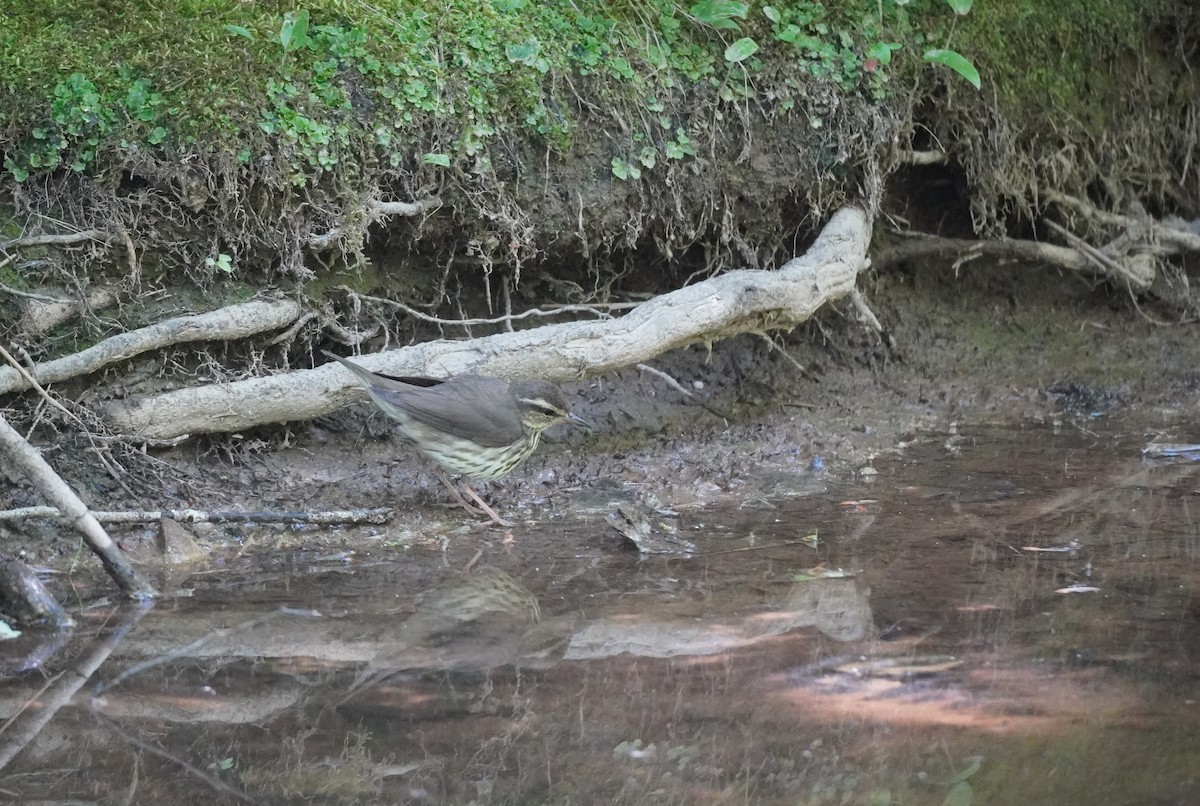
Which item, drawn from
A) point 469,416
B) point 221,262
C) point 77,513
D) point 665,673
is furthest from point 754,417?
point 77,513

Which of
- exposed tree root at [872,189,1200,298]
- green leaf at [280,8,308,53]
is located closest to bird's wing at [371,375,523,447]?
green leaf at [280,8,308,53]

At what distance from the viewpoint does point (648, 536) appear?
5.25m

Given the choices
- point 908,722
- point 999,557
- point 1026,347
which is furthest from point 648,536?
point 1026,347

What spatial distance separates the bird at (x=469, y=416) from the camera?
5.63m

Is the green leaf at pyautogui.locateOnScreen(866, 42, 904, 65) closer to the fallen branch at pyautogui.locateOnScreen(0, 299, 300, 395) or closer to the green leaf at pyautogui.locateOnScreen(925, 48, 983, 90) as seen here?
the green leaf at pyautogui.locateOnScreen(925, 48, 983, 90)

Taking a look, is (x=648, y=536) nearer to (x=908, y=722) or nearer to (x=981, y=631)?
(x=981, y=631)

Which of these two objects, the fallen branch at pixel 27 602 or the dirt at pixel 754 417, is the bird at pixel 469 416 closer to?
the dirt at pixel 754 417

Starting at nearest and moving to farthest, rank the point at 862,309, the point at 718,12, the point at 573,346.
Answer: the point at 573,346 < the point at 718,12 < the point at 862,309

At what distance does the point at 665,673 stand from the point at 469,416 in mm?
2187

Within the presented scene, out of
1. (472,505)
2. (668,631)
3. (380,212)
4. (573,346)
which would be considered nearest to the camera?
(668,631)

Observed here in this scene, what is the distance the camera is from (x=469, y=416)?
558 cm

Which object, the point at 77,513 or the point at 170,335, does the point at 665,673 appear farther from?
the point at 170,335

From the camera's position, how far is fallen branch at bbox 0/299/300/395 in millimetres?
5316

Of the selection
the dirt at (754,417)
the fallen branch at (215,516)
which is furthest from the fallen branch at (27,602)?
the dirt at (754,417)
